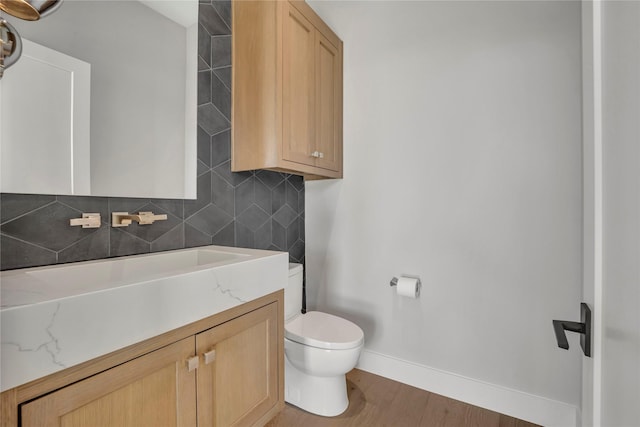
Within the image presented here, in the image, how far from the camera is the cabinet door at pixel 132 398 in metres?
0.67

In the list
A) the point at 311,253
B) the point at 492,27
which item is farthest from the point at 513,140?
the point at 311,253

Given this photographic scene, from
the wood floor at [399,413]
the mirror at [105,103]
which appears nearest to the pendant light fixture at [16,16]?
the mirror at [105,103]

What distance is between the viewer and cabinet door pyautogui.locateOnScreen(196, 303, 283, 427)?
100 centimetres

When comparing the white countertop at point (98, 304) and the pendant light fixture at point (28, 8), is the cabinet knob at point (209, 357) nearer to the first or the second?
the white countertop at point (98, 304)

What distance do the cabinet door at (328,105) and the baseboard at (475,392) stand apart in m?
1.37

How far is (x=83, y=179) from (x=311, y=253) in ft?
4.89

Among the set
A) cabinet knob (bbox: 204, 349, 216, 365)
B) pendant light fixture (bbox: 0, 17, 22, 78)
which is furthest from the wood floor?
pendant light fixture (bbox: 0, 17, 22, 78)

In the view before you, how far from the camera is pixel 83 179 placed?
1162mm

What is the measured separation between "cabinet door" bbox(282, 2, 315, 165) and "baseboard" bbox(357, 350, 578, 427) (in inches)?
55.9

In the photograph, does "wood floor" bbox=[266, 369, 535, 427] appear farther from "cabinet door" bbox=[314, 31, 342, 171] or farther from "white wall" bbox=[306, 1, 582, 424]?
"cabinet door" bbox=[314, 31, 342, 171]

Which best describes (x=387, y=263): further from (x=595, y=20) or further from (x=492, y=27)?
(x=595, y=20)

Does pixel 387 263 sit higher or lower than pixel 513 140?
lower

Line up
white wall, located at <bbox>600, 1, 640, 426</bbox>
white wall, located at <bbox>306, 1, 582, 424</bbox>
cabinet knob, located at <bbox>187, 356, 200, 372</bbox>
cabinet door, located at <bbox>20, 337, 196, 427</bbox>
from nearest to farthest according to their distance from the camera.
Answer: white wall, located at <bbox>600, 1, 640, 426</bbox>, cabinet door, located at <bbox>20, 337, 196, 427</bbox>, cabinet knob, located at <bbox>187, 356, 200, 372</bbox>, white wall, located at <bbox>306, 1, 582, 424</bbox>

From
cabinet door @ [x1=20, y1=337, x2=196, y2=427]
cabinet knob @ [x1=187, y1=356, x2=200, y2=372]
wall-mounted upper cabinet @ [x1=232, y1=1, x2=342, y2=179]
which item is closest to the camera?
cabinet door @ [x1=20, y1=337, x2=196, y2=427]
